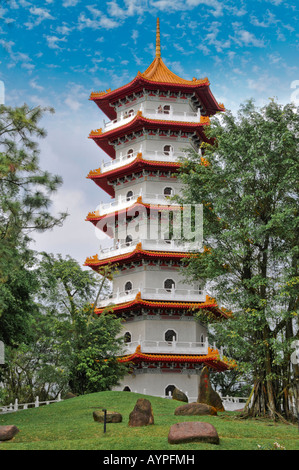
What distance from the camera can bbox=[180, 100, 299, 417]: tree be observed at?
19.0m

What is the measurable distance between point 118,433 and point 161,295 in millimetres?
16057

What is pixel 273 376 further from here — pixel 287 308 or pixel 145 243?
pixel 145 243

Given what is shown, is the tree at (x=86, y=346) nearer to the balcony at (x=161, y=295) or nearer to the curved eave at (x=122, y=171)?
the balcony at (x=161, y=295)

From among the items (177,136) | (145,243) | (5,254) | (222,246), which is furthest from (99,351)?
(177,136)

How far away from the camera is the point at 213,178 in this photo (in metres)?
20.8

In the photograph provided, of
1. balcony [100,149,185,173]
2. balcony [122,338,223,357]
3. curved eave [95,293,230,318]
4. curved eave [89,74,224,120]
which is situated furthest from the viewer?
curved eave [89,74,224,120]

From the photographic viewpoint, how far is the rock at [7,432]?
1401 cm

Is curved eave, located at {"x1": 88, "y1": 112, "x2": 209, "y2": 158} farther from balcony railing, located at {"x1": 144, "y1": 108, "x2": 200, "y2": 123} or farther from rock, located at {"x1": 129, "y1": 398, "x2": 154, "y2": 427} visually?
rock, located at {"x1": 129, "y1": 398, "x2": 154, "y2": 427}

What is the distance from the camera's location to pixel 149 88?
3559 cm

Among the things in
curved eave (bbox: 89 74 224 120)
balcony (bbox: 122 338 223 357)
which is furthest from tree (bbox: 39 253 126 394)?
curved eave (bbox: 89 74 224 120)

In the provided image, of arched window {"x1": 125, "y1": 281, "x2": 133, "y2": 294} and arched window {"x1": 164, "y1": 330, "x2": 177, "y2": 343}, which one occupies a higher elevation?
arched window {"x1": 125, "y1": 281, "x2": 133, "y2": 294}

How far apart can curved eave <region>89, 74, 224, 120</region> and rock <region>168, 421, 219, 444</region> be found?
26.1 m

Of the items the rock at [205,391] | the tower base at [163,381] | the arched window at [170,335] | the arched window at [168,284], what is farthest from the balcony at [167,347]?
the rock at [205,391]

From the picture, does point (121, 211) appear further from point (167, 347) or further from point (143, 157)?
point (167, 347)
